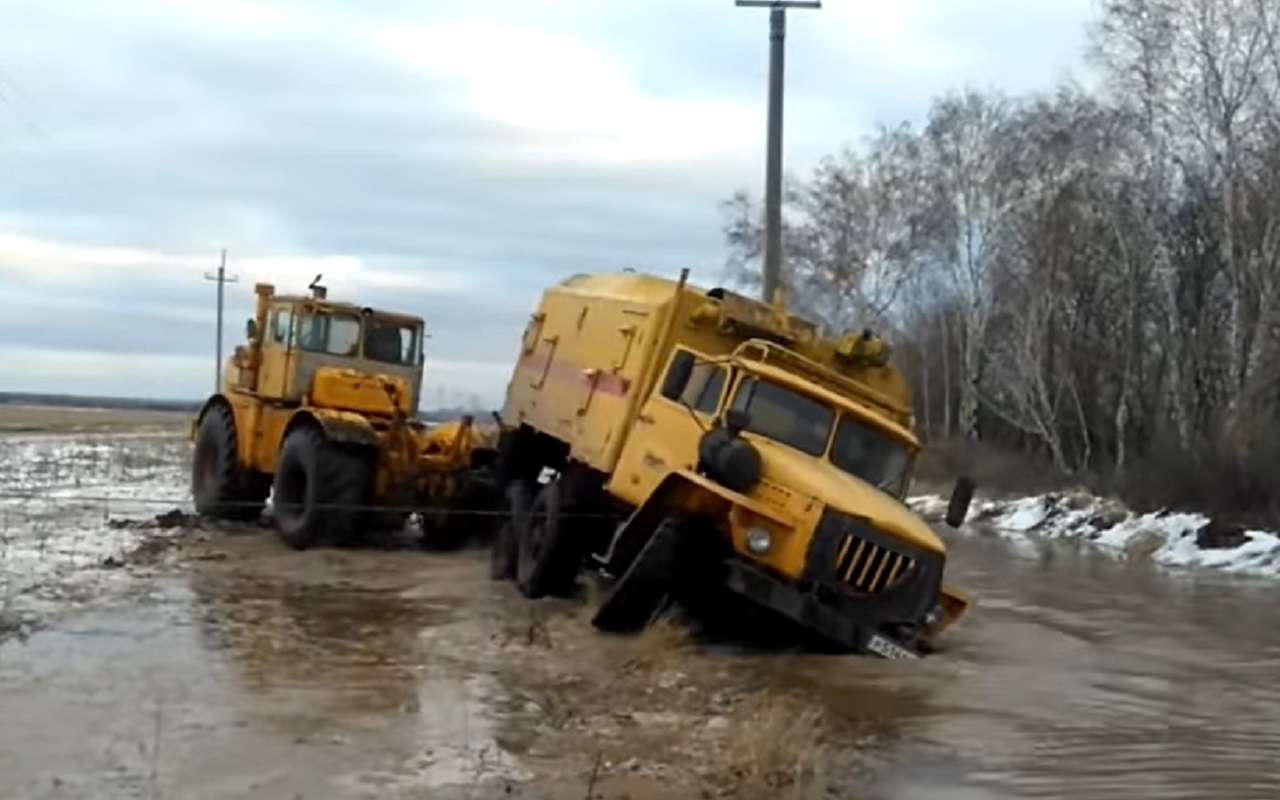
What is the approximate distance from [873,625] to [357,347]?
10.1 m

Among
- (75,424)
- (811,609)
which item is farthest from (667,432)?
(75,424)

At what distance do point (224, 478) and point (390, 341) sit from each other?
263cm

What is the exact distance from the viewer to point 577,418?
642 inches

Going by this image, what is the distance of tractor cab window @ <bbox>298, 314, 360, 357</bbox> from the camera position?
20859 millimetres

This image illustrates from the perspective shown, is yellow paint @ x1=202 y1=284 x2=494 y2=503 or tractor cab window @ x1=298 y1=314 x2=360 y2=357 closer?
yellow paint @ x1=202 y1=284 x2=494 y2=503

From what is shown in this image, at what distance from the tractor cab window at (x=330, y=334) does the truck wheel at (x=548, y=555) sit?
581 cm

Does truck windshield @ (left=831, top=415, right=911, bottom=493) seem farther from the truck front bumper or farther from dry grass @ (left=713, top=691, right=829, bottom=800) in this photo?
dry grass @ (left=713, top=691, right=829, bottom=800)

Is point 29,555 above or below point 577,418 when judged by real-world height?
below

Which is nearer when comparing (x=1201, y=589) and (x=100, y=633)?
(x=100, y=633)

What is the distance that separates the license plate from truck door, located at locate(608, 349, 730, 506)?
196 centimetres

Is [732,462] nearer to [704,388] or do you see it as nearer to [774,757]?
[704,388]

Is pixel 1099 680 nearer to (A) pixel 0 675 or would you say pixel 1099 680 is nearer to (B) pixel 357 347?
(A) pixel 0 675

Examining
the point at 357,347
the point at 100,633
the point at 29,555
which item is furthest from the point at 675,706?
the point at 357,347

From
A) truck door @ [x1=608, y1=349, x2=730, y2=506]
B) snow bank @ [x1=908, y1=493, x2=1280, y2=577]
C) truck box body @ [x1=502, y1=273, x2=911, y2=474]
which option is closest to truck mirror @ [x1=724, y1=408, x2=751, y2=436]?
truck door @ [x1=608, y1=349, x2=730, y2=506]
